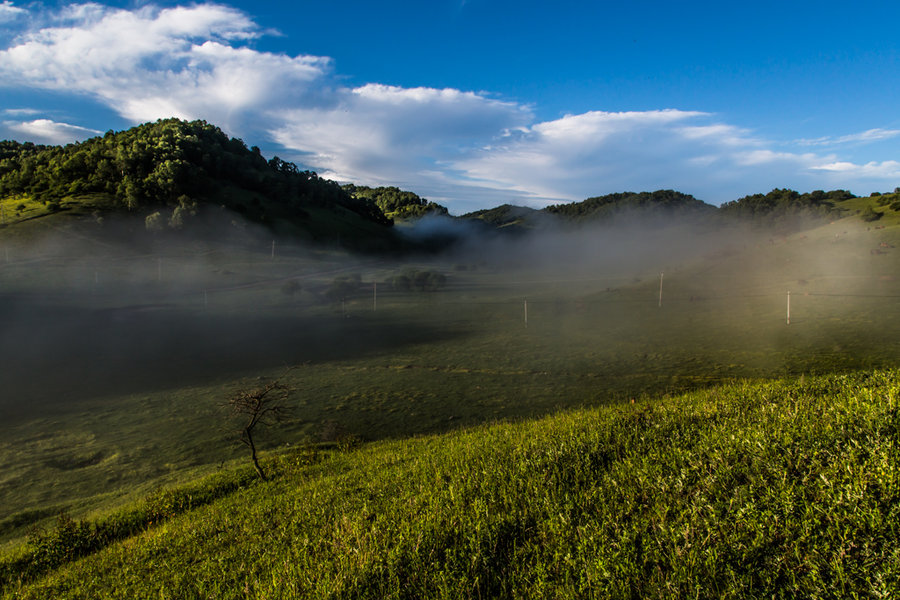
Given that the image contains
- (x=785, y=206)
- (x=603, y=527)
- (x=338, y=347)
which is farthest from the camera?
(x=785, y=206)

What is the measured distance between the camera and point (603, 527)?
14.3 feet

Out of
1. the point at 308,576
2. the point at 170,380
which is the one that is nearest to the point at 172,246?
the point at 170,380

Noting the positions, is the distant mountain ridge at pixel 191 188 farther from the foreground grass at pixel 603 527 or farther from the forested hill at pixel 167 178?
the foreground grass at pixel 603 527

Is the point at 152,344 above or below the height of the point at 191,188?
below

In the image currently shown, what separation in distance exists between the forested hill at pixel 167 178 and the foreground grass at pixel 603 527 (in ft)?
326

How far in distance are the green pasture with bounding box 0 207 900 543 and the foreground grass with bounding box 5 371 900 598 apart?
334 inches

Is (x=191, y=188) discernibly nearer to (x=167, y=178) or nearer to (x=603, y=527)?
(x=167, y=178)

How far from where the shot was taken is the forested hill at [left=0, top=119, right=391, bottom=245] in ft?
314

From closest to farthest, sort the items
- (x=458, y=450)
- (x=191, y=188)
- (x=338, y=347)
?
(x=458, y=450)
(x=338, y=347)
(x=191, y=188)

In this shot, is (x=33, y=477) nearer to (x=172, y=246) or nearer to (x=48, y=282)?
(x=48, y=282)

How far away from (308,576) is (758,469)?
4565 millimetres

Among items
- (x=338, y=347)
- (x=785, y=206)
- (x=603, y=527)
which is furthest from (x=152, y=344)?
(x=785, y=206)

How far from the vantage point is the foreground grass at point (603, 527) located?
3590mm

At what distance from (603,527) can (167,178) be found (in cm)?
11617
